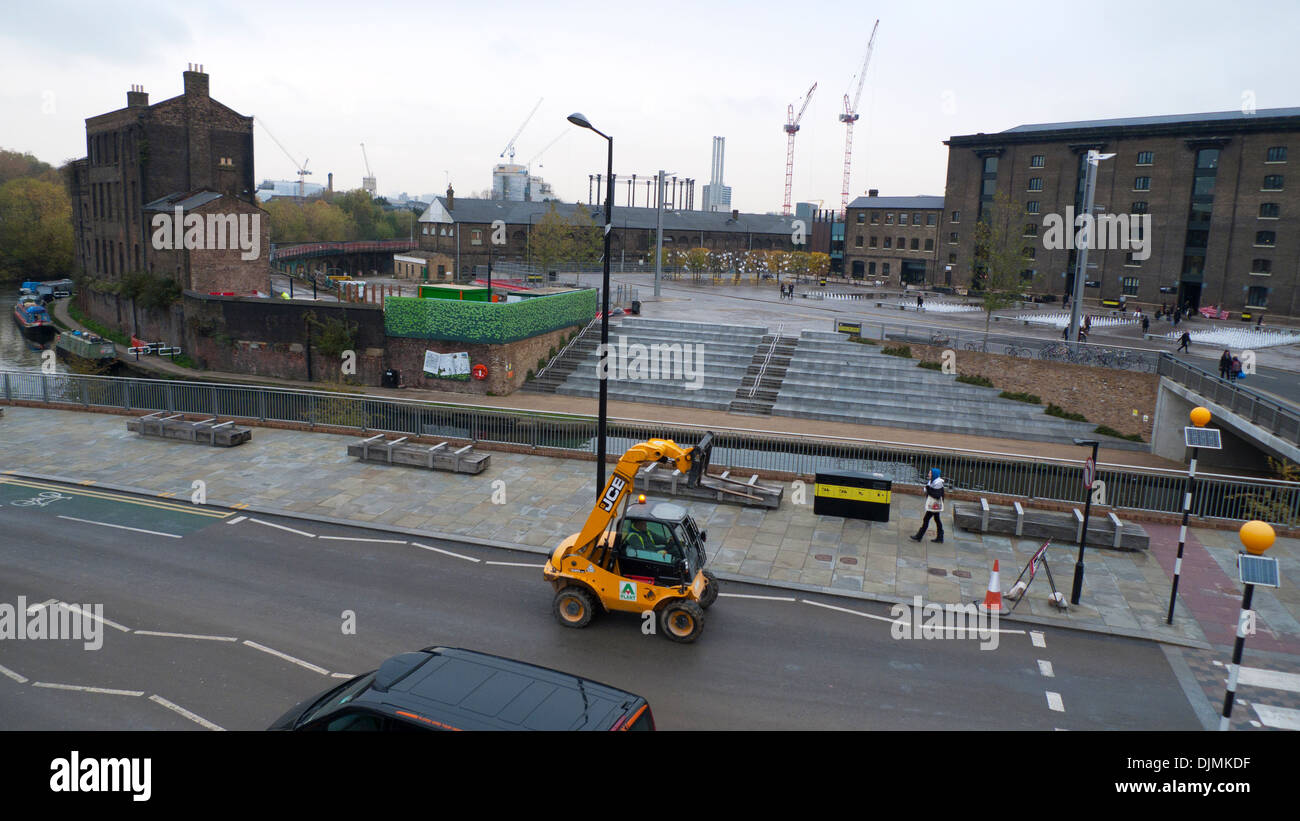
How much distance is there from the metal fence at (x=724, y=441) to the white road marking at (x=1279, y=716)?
788cm

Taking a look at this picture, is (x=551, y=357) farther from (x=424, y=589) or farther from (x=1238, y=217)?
(x=1238, y=217)

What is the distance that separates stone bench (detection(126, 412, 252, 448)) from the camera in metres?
23.6

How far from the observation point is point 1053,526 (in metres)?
17.6

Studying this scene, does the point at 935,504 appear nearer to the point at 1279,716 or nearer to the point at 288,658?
the point at 1279,716

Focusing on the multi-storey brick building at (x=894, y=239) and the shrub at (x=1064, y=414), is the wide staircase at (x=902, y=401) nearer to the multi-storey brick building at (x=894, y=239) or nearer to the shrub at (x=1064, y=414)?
the shrub at (x=1064, y=414)

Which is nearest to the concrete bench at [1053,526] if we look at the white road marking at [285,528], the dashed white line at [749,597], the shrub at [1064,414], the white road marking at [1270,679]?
the white road marking at [1270,679]

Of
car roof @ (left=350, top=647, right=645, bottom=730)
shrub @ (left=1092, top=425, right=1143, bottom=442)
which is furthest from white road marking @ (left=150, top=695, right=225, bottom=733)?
shrub @ (left=1092, top=425, right=1143, bottom=442)

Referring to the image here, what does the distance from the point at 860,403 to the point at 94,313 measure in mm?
66038

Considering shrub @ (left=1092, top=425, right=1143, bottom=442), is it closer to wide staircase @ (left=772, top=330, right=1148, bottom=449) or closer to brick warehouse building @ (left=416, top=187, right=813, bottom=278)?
wide staircase @ (left=772, top=330, right=1148, bottom=449)

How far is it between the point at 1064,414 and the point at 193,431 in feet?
112

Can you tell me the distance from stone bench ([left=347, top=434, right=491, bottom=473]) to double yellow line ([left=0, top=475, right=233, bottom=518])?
4353mm

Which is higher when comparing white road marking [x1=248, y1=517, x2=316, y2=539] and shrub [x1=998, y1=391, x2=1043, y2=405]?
shrub [x1=998, y1=391, x2=1043, y2=405]

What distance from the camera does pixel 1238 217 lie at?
64.6 meters

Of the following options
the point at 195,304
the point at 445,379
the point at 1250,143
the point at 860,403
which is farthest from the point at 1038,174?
the point at 195,304
